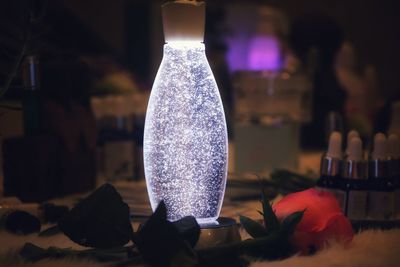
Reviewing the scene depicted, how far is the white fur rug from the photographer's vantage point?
538mm

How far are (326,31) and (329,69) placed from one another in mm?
104

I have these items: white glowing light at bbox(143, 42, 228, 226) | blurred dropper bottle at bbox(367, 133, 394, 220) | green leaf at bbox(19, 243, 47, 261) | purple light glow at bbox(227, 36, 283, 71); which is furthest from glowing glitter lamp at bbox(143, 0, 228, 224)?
purple light glow at bbox(227, 36, 283, 71)

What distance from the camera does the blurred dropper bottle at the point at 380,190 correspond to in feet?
2.35

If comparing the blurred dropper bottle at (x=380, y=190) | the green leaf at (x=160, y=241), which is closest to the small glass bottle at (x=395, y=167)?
the blurred dropper bottle at (x=380, y=190)

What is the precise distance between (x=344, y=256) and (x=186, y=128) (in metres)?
0.20

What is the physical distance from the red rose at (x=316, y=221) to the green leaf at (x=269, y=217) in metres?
0.03

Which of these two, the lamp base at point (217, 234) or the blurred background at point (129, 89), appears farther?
the blurred background at point (129, 89)

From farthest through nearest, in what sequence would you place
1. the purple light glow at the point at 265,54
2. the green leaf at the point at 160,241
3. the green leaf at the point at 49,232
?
the purple light glow at the point at 265,54, the green leaf at the point at 49,232, the green leaf at the point at 160,241

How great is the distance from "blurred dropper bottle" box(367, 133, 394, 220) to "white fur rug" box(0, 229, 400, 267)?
9cm

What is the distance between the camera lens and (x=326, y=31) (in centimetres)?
141

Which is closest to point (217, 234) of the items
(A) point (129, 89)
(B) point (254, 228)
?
(B) point (254, 228)

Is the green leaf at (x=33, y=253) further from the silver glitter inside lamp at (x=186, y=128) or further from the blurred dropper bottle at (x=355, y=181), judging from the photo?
the blurred dropper bottle at (x=355, y=181)

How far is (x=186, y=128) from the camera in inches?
21.9

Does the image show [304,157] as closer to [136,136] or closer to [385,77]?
[136,136]
